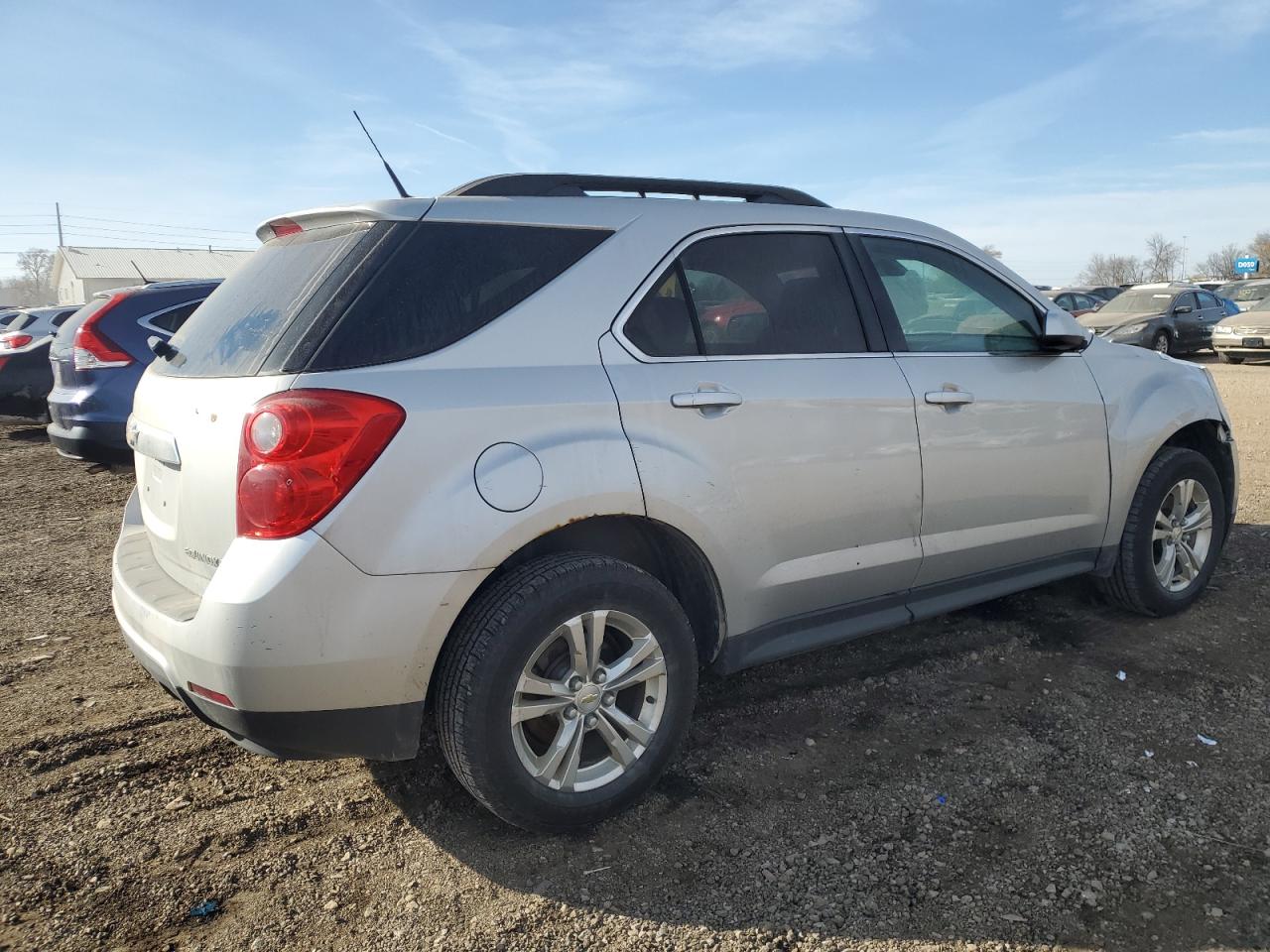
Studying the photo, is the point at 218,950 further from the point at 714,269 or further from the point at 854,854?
the point at 714,269

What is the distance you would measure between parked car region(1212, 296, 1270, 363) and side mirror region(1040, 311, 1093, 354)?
57.6ft

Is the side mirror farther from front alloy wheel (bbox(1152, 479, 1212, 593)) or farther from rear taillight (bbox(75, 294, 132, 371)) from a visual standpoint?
rear taillight (bbox(75, 294, 132, 371))

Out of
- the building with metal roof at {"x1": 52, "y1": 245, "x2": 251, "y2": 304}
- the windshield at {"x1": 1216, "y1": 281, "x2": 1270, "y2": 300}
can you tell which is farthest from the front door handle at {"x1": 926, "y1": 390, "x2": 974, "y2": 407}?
the building with metal roof at {"x1": 52, "y1": 245, "x2": 251, "y2": 304}

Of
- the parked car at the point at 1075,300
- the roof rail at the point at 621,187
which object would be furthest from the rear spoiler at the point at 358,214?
the parked car at the point at 1075,300

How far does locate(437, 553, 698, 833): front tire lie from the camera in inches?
99.5

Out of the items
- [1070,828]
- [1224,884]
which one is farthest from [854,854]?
[1224,884]

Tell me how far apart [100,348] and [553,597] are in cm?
593

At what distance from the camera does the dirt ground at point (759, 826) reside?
2408 millimetres

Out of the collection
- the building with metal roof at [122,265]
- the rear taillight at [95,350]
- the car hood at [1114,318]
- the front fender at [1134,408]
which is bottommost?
the car hood at [1114,318]

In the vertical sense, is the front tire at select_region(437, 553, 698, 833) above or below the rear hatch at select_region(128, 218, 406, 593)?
below

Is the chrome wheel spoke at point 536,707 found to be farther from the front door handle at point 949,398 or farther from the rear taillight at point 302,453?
the front door handle at point 949,398

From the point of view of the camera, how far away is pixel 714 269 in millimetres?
3180

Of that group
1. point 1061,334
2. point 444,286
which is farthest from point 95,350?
point 1061,334

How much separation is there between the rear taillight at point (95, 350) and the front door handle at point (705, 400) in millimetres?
5660
